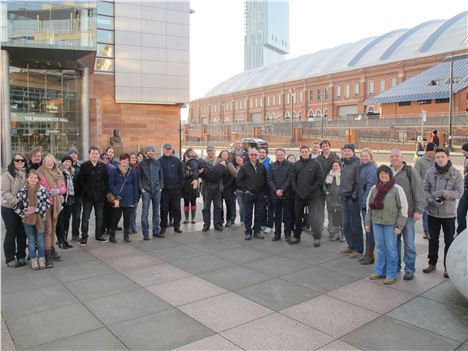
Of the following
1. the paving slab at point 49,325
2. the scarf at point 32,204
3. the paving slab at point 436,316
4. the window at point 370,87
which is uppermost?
the window at point 370,87

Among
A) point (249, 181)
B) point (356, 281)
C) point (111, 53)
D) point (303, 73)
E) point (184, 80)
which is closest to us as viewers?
point (356, 281)

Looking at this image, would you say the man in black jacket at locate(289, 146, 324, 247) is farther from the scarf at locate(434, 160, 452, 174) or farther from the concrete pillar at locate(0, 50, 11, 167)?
the concrete pillar at locate(0, 50, 11, 167)

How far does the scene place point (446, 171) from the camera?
679 cm

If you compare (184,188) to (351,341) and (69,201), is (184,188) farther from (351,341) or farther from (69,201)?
(351,341)

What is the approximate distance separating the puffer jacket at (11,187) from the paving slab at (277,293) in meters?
3.87

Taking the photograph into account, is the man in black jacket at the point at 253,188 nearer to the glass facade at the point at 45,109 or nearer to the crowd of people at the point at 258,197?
the crowd of people at the point at 258,197

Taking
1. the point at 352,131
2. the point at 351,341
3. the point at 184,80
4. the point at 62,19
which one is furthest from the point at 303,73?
the point at 351,341

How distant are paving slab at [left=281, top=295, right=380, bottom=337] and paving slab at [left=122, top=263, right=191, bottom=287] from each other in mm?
2116

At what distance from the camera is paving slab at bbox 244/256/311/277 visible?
23.1 ft

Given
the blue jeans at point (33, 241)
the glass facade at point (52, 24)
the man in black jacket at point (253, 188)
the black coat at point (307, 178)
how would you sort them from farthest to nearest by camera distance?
the glass facade at point (52, 24) → the man in black jacket at point (253, 188) → the black coat at point (307, 178) → the blue jeans at point (33, 241)

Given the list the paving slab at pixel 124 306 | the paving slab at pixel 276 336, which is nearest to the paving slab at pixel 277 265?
the paving slab at pixel 276 336

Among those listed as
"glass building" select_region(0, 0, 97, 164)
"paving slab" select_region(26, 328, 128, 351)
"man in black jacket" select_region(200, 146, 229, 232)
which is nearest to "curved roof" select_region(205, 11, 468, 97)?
"glass building" select_region(0, 0, 97, 164)

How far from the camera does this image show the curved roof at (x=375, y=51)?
228 feet

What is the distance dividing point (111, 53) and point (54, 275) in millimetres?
34326
